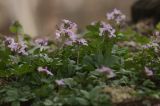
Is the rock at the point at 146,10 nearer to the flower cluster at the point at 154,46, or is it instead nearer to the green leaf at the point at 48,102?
the flower cluster at the point at 154,46

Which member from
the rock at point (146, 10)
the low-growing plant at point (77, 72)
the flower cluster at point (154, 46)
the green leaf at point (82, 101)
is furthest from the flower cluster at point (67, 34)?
the rock at point (146, 10)

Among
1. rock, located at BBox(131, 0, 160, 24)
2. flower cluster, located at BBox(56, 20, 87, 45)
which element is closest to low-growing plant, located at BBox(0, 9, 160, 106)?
flower cluster, located at BBox(56, 20, 87, 45)

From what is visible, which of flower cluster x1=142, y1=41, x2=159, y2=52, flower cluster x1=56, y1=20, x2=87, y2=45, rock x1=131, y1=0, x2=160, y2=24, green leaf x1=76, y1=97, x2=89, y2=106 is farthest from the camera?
rock x1=131, y1=0, x2=160, y2=24

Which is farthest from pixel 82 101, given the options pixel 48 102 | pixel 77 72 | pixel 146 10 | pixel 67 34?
pixel 146 10

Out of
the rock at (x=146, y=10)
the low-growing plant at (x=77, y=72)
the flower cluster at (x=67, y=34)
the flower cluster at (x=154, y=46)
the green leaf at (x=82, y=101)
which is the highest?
the rock at (x=146, y=10)

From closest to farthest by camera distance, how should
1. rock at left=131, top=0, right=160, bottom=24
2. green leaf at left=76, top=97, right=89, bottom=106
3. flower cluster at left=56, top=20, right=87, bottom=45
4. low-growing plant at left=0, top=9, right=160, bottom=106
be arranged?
1. green leaf at left=76, top=97, right=89, bottom=106
2. low-growing plant at left=0, top=9, right=160, bottom=106
3. flower cluster at left=56, top=20, right=87, bottom=45
4. rock at left=131, top=0, right=160, bottom=24

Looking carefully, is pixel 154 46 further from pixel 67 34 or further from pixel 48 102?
pixel 48 102

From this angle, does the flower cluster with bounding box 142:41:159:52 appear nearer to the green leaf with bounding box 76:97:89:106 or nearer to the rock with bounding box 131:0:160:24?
the green leaf with bounding box 76:97:89:106

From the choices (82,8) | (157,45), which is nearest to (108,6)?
(82,8)
